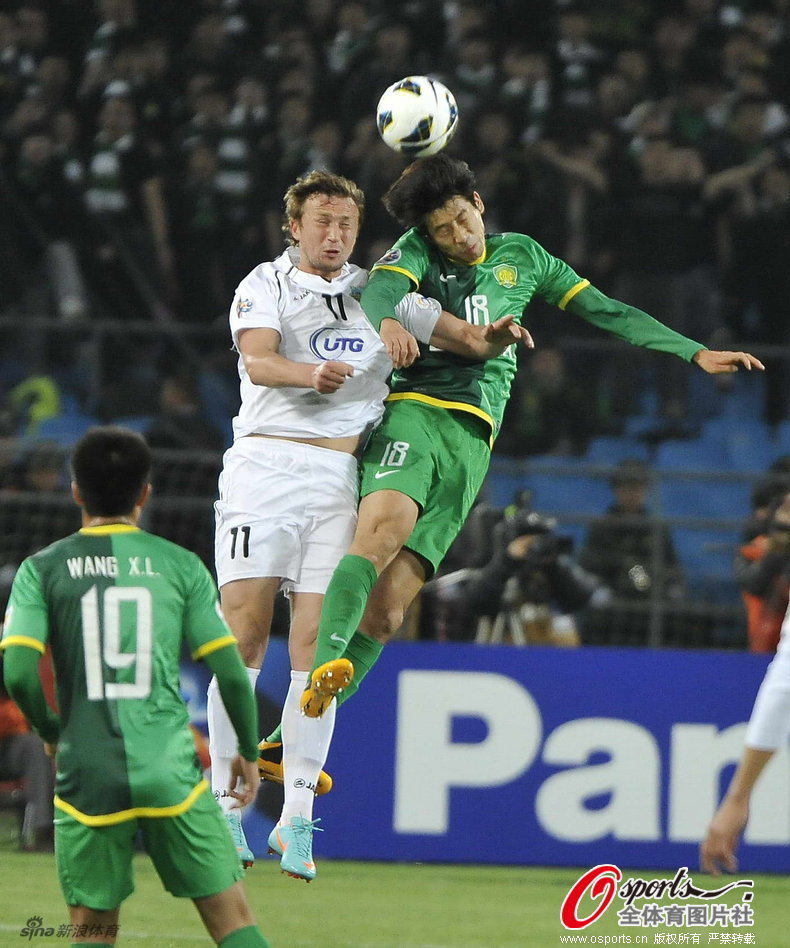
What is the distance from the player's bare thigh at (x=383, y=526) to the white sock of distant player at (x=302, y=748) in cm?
55

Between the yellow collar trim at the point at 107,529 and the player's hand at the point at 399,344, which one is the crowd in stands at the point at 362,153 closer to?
the player's hand at the point at 399,344

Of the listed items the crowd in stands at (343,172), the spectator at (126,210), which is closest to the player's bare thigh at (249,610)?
the crowd in stands at (343,172)

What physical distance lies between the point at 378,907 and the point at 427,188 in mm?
3693

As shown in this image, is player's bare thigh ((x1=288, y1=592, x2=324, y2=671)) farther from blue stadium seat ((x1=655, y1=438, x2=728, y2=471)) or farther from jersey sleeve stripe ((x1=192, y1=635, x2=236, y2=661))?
blue stadium seat ((x1=655, y1=438, x2=728, y2=471))

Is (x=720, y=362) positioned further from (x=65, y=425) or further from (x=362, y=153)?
(x=362, y=153)

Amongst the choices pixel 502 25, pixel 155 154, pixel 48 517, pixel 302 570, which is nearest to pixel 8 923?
pixel 302 570

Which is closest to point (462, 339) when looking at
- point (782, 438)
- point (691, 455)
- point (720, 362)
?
point (720, 362)

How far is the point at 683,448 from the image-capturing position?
1204 cm

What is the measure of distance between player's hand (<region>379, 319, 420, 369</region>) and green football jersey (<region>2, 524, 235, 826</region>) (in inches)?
63.7

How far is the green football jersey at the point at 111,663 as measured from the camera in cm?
403

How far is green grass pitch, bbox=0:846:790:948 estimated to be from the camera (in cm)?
706

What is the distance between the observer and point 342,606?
5.70m

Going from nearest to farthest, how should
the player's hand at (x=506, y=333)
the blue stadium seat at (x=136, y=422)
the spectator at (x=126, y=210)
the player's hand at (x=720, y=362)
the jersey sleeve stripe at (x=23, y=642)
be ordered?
1. the jersey sleeve stripe at (x=23, y=642)
2. the player's hand at (x=506, y=333)
3. the player's hand at (x=720, y=362)
4. the blue stadium seat at (x=136, y=422)
5. the spectator at (x=126, y=210)

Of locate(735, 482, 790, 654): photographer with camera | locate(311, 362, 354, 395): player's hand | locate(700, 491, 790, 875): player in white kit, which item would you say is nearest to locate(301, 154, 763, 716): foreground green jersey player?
locate(311, 362, 354, 395): player's hand
